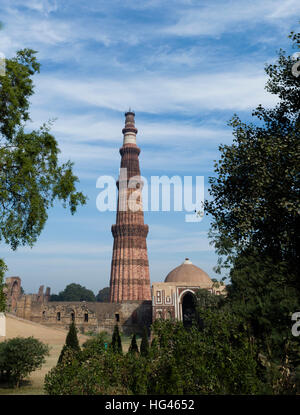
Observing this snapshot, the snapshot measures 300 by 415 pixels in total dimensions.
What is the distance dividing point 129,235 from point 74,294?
182 ft

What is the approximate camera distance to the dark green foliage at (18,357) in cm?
1636

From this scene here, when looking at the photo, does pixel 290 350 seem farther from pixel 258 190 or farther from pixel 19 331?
pixel 19 331

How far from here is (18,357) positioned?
54.3 ft

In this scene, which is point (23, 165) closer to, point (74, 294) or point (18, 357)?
point (18, 357)

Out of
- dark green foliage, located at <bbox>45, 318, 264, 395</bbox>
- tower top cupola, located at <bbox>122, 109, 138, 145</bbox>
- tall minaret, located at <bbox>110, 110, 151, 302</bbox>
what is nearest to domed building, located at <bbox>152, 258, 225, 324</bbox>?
tall minaret, located at <bbox>110, 110, 151, 302</bbox>

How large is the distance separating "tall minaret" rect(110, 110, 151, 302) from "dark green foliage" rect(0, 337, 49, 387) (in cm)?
3203

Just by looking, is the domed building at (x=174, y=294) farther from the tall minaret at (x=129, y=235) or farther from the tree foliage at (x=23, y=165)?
the tree foliage at (x=23, y=165)

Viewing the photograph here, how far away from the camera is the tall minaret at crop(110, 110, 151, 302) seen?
49.0 meters

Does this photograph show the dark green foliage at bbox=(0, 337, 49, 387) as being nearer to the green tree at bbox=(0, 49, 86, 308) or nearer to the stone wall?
the green tree at bbox=(0, 49, 86, 308)

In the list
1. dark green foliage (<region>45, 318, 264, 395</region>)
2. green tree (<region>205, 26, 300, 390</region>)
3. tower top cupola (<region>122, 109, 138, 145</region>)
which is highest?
tower top cupola (<region>122, 109, 138, 145</region>)

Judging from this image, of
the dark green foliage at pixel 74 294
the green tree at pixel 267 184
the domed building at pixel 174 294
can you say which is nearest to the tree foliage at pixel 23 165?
the green tree at pixel 267 184

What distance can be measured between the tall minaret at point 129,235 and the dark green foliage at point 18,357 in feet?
105
